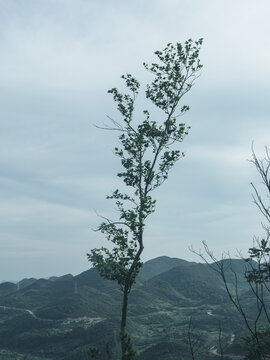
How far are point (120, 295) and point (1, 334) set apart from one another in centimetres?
4239

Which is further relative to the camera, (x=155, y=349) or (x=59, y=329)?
(x=59, y=329)

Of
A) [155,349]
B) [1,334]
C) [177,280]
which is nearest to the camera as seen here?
[155,349]

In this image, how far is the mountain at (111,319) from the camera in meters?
57.8

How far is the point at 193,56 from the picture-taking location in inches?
701

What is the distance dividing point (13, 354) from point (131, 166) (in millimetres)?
57000

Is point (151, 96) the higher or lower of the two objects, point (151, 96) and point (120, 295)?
the higher

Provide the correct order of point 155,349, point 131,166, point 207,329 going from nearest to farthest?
point 131,166
point 155,349
point 207,329

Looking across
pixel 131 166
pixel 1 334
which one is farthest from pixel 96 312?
pixel 131 166

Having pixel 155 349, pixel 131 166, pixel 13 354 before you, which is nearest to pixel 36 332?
pixel 13 354

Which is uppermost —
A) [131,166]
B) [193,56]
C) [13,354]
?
[193,56]

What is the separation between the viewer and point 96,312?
284 ft

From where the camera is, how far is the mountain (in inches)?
2274

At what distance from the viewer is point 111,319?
246 ft

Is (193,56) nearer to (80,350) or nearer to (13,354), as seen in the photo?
(80,350)
